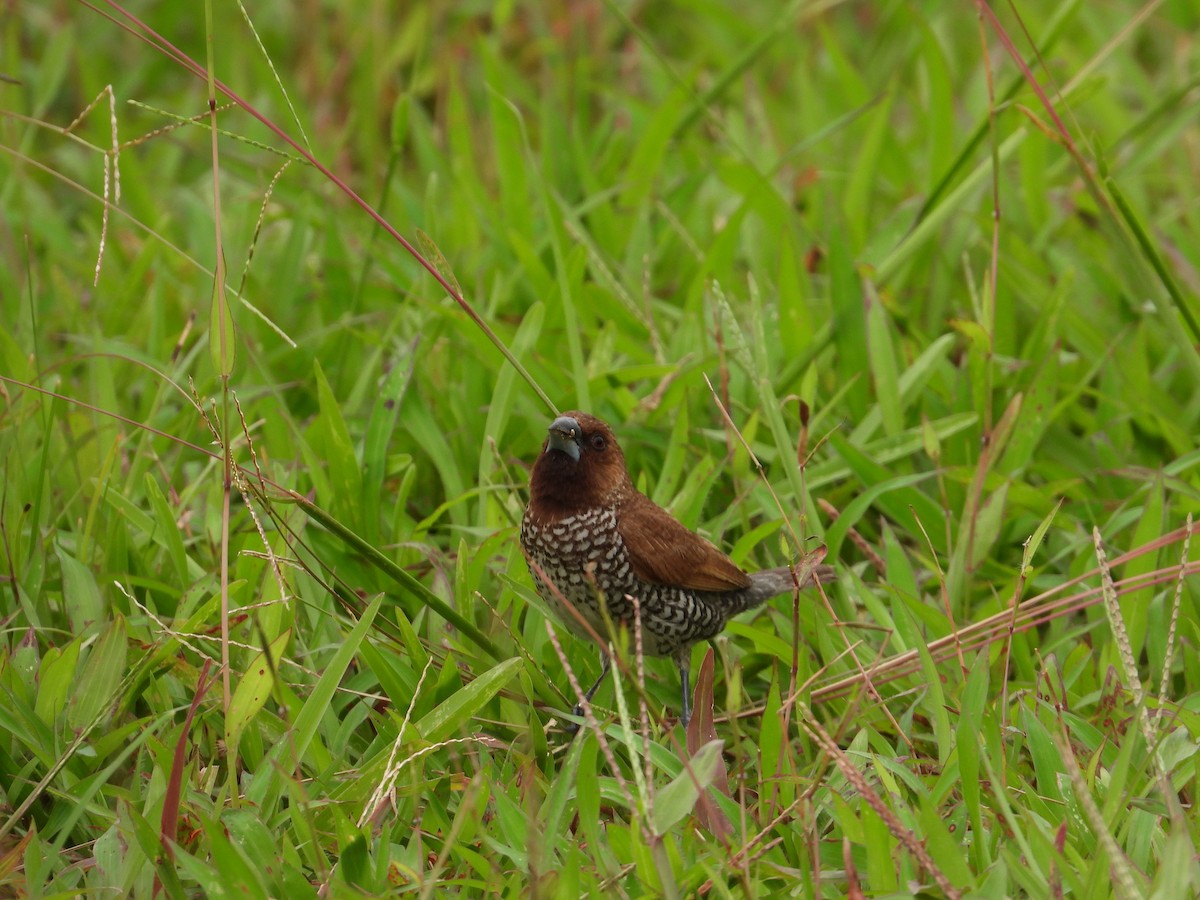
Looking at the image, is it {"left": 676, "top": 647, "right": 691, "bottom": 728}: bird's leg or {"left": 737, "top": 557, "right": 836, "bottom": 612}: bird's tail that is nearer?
{"left": 676, "top": 647, "right": 691, "bottom": 728}: bird's leg

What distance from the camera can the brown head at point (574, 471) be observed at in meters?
3.17

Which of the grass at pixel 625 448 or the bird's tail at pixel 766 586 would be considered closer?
the grass at pixel 625 448

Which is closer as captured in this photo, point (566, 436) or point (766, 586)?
point (566, 436)

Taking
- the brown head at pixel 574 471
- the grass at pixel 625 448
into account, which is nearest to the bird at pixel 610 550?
the brown head at pixel 574 471

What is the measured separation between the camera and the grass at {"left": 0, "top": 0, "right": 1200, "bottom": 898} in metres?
2.53

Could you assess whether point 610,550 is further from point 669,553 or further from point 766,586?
point 766,586

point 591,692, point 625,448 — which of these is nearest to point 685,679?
point 591,692

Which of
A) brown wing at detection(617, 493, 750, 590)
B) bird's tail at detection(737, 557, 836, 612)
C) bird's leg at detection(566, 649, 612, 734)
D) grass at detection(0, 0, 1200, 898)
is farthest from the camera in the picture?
bird's tail at detection(737, 557, 836, 612)

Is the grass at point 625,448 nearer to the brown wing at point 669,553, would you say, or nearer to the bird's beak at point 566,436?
the brown wing at point 669,553

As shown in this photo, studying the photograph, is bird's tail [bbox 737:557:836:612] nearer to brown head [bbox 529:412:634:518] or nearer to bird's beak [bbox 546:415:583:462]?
brown head [bbox 529:412:634:518]

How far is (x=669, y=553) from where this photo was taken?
320 cm

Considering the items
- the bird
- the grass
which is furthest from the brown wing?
the grass

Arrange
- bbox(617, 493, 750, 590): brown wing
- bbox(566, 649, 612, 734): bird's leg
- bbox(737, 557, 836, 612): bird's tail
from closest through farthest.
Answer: bbox(566, 649, 612, 734): bird's leg < bbox(617, 493, 750, 590): brown wing < bbox(737, 557, 836, 612): bird's tail

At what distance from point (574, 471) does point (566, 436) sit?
0.38 feet
